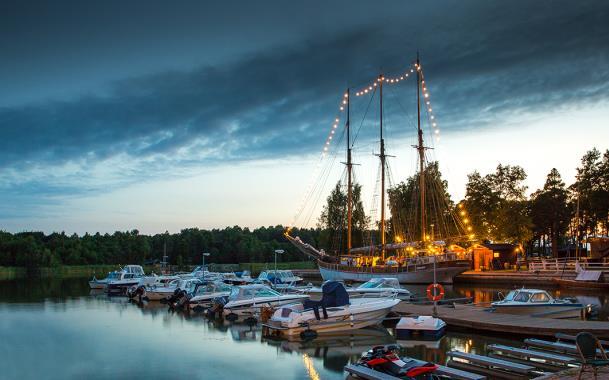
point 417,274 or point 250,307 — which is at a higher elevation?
point 250,307

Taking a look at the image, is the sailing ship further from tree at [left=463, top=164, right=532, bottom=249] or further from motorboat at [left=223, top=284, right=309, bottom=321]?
motorboat at [left=223, top=284, right=309, bottom=321]

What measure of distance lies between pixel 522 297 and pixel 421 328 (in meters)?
6.89

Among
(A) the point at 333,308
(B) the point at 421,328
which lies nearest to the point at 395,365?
(B) the point at 421,328

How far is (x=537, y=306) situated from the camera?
26.3 meters

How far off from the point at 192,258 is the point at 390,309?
12473 centimetres

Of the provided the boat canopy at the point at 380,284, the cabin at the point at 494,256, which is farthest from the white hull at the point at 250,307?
the cabin at the point at 494,256

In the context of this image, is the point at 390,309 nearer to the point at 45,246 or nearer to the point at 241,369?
the point at 241,369

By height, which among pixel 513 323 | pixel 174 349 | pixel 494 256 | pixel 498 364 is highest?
pixel 494 256

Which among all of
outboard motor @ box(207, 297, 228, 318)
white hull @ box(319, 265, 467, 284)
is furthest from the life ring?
white hull @ box(319, 265, 467, 284)

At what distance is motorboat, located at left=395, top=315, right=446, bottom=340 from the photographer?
23.0 meters

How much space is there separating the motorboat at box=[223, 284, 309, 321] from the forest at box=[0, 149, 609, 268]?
41785 mm

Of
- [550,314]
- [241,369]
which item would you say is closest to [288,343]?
[241,369]

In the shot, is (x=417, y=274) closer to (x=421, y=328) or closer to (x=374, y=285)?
(x=374, y=285)

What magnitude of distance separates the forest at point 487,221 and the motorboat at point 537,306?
36686 millimetres
